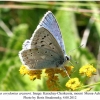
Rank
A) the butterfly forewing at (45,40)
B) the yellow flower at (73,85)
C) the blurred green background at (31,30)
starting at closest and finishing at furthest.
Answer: the yellow flower at (73,85), the butterfly forewing at (45,40), the blurred green background at (31,30)

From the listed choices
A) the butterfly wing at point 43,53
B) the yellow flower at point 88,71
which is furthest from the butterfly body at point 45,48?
the yellow flower at point 88,71

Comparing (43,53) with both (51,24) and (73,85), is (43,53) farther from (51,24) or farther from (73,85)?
(73,85)

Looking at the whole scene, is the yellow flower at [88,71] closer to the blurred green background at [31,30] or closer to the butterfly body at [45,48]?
the butterfly body at [45,48]

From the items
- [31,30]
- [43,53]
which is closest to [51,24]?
[43,53]

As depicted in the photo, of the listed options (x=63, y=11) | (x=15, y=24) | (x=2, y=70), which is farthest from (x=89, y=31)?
(x=2, y=70)

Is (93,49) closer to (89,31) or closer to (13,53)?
(89,31)
